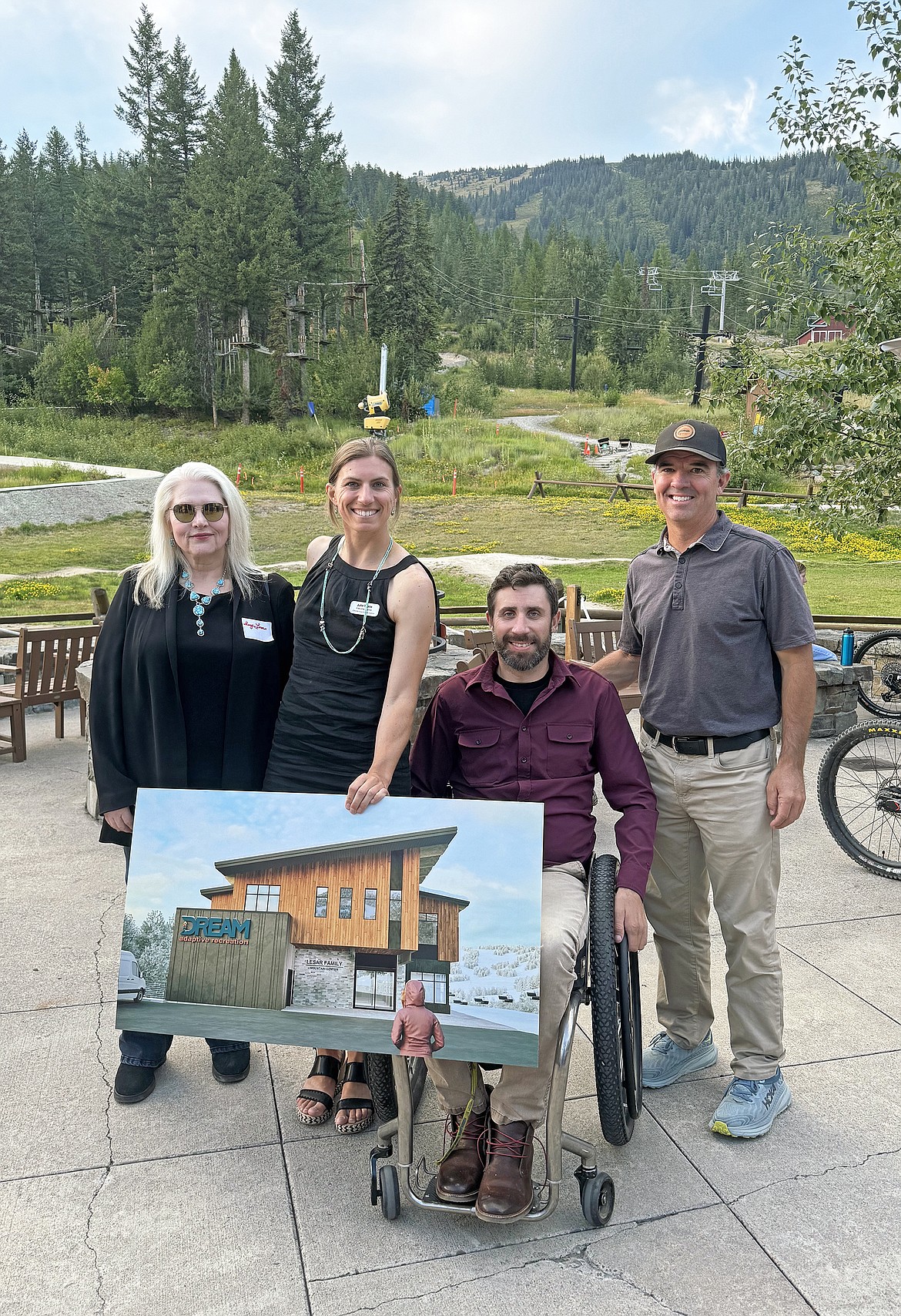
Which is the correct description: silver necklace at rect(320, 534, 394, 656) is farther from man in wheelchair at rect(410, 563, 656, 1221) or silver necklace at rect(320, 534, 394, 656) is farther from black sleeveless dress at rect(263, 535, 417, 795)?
man in wheelchair at rect(410, 563, 656, 1221)

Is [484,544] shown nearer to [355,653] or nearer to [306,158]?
[355,653]

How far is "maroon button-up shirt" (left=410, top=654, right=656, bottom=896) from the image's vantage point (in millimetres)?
2443

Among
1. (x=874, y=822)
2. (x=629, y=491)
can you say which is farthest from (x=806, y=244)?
(x=629, y=491)

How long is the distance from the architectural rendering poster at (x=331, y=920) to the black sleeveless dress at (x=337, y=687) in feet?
0.93

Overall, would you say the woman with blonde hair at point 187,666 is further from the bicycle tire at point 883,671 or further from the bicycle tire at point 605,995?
the bicycle tire at point 883,671

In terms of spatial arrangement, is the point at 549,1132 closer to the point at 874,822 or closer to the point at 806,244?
the point at 874,822

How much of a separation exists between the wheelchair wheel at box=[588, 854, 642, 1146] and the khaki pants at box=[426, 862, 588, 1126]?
0.18ft

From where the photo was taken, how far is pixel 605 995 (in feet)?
7.17

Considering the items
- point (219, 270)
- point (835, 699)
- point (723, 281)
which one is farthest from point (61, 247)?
point (835, 699)

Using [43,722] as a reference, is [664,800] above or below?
above

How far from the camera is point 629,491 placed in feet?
93.6

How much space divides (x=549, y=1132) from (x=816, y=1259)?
634mm

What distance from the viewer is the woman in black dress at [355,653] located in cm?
242

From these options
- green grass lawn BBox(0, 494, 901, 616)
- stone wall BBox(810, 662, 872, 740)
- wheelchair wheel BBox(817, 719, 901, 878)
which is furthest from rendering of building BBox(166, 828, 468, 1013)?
green grass lawn BBox(0, 494, 901, 616)
